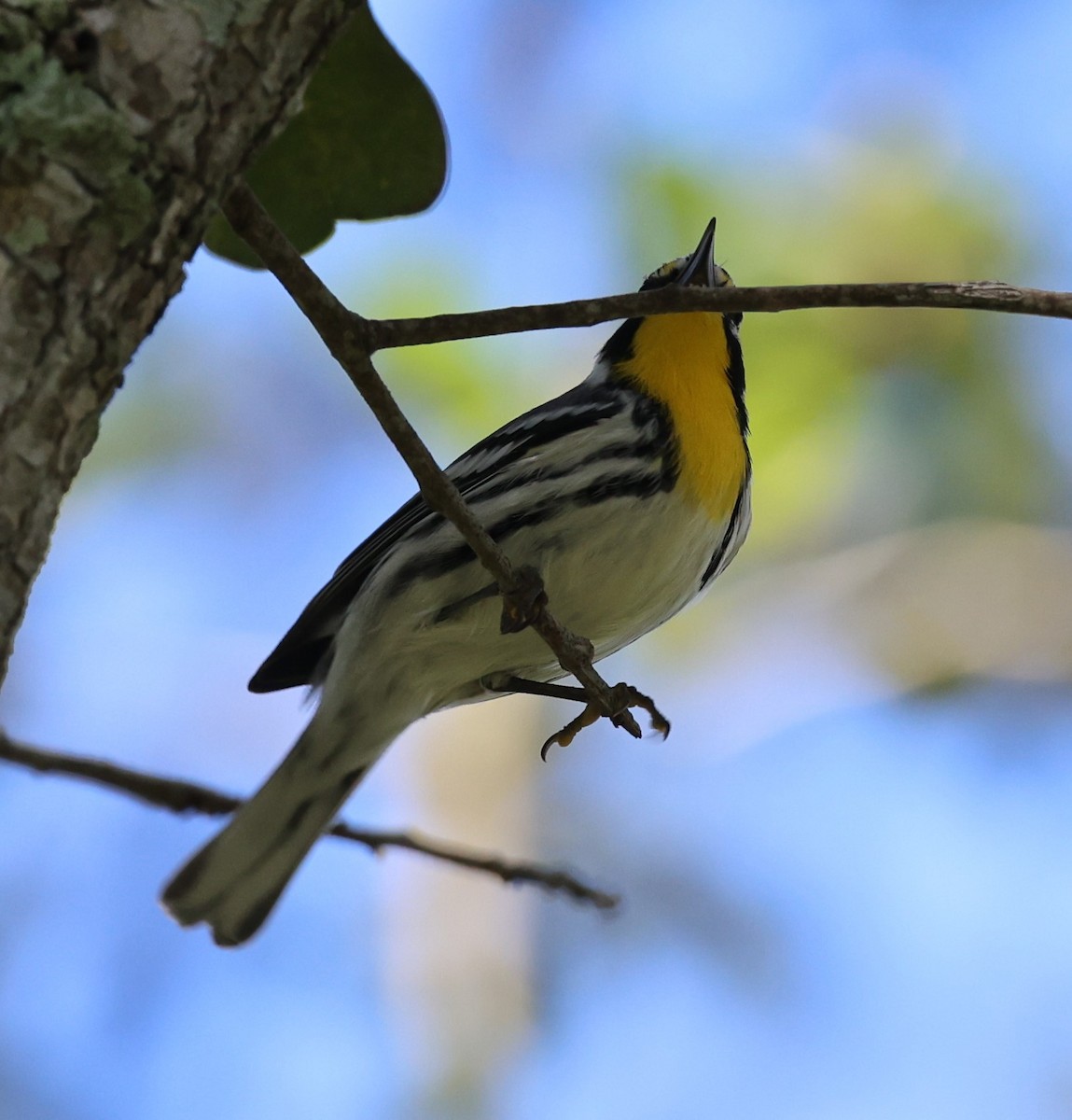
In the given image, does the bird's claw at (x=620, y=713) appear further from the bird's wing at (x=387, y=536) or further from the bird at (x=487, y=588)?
the bird's wing at (x=387, y=536)

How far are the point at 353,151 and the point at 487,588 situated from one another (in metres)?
1.13

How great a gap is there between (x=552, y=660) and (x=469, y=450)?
0.72 metres

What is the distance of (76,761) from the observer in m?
2.44

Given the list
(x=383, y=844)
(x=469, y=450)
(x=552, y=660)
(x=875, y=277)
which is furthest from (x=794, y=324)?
(x=383, y=844)

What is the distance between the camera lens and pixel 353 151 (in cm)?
244

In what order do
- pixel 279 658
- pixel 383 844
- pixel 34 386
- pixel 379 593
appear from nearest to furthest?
pixel 34 386
pixel 383 844
pixel 379 593
pixel 279 658

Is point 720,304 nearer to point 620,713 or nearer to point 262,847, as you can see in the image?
point 620,713

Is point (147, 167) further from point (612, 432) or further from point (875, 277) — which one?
point (875, 277)

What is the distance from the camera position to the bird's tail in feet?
11.1

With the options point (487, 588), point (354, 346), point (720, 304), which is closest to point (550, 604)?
point (487, 588)

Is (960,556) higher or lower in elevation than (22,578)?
higher

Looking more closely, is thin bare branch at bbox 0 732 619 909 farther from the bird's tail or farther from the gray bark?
the gray bark

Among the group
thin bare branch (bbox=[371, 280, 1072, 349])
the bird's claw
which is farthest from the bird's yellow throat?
thin bare branch (bbox=[371, 280, 1072, 349])

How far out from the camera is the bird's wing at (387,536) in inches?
137
